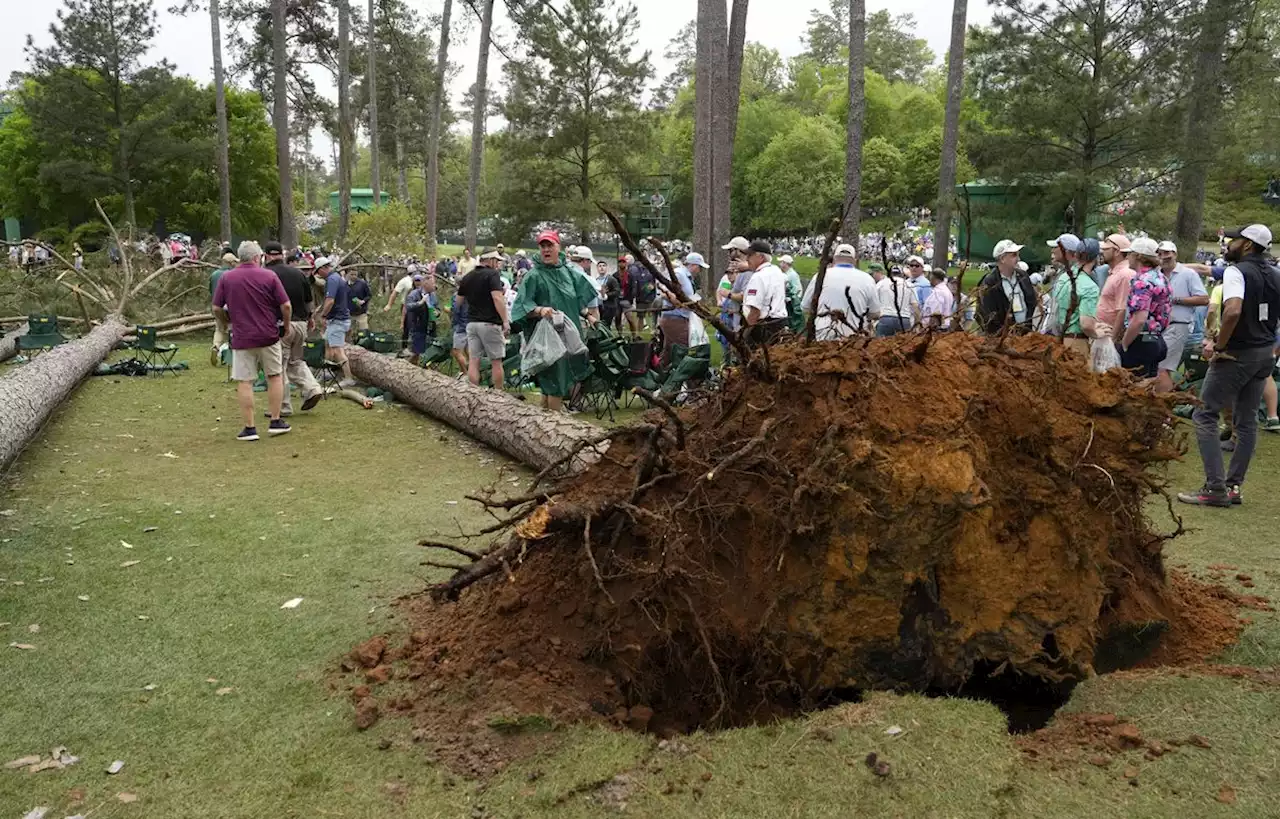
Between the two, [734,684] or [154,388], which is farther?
[154,388]

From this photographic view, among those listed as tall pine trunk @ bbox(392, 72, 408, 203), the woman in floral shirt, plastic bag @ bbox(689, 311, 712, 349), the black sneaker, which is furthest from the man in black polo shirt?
tall pine trunk @ bbox(392, 72, 408, 203)

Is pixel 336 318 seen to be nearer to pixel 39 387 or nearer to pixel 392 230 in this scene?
pixel 39 387

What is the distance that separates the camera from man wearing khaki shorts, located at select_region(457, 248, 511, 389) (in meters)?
9.59

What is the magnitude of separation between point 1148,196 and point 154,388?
19.7 meters

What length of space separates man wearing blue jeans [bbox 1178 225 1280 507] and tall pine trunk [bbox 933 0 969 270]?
12077mm

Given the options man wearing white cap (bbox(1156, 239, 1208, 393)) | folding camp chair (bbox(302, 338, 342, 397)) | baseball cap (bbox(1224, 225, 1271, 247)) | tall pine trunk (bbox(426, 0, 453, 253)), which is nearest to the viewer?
baseball cap (bbox(1224, 225, 1271, 247))

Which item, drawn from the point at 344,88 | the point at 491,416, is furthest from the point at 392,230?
the point at 491,416

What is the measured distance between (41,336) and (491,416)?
8.37 metres

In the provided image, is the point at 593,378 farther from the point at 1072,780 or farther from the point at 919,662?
the point at 1072,780

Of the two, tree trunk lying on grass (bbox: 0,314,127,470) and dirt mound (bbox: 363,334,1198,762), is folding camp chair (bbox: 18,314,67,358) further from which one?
dirt mound (bbox: 363,334,1198,762)

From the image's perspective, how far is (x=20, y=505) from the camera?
21.0ft

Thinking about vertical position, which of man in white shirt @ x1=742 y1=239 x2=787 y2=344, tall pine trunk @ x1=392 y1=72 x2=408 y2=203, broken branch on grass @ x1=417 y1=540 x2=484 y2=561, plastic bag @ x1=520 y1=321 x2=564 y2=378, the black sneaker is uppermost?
tall pine trunk @ x1=392 y1=72 x2=408 y2=203

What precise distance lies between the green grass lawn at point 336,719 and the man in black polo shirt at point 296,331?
3.62 metres

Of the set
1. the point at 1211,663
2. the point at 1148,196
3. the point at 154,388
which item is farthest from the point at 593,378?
the point at 1148,196
